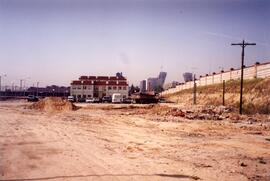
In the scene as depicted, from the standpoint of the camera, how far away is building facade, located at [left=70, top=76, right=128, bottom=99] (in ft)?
447

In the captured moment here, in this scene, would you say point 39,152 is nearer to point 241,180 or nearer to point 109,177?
point 109,177

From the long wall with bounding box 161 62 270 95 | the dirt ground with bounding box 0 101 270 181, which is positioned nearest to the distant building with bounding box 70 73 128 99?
the long wall with bounding box 161 62 270 95

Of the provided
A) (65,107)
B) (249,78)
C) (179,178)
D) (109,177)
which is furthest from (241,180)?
(249,78)

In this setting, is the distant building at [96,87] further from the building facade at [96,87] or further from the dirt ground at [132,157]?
the dirt ground at [132,157]

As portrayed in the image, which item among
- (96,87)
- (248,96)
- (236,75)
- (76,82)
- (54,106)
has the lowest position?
(54,106)

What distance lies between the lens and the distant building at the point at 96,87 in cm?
13612

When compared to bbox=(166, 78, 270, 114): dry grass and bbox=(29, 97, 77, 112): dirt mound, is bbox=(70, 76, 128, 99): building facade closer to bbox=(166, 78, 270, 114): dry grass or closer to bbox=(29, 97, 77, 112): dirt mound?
bbox=(166, 78, 270, 114): dry grass

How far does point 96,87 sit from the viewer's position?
139250 millimetres

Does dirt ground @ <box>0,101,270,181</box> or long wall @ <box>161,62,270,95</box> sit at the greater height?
long wall @ <box>161,62,270,95</box>

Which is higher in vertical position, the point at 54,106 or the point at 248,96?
the point at 248,96

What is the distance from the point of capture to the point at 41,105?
5512cm

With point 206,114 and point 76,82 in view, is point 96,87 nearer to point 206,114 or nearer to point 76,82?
point 76,82

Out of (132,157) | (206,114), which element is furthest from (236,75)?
(132,157)

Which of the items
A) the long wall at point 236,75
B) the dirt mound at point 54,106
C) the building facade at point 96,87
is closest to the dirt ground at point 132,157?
the dirt mound at point 54,106
